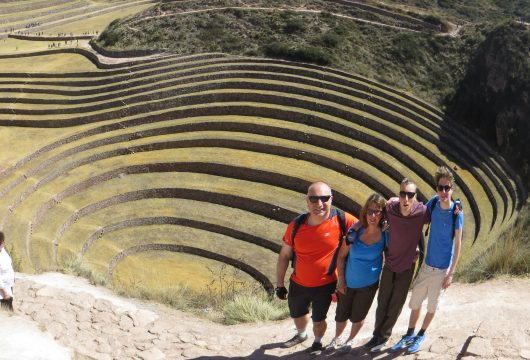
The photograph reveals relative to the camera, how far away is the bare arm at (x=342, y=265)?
239 inches

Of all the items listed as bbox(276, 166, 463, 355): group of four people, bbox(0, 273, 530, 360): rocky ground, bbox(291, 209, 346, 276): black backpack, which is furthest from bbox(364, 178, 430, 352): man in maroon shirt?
bbox(291, 209, 346, 276): black backpack

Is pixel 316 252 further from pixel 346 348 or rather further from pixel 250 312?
pixel 250 312

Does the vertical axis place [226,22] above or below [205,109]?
above

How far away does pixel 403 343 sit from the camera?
636 centimetres

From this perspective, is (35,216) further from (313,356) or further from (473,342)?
(473,342)

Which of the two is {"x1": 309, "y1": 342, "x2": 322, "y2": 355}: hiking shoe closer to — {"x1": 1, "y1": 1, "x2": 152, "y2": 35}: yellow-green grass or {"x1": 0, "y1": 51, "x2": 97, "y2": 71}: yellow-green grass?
{"x1": 0, "y1": 51, "x2": 97, "y2": 71}: yellow-green grass

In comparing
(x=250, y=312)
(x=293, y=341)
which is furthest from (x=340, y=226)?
(x=250, y=312)

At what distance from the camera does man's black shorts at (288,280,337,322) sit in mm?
6512

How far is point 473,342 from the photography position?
241 inches

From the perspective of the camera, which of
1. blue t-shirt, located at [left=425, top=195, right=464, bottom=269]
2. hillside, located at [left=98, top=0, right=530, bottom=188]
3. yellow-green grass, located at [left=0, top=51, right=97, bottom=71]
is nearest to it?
blue t-shirt, located at [left=425, top=195, right=464, bottom=269]

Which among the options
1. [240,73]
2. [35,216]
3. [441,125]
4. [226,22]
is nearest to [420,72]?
[441,125]

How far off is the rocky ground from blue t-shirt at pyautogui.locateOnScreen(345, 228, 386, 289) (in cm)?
92

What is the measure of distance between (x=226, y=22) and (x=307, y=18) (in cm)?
497

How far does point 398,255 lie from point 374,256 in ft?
0.92
